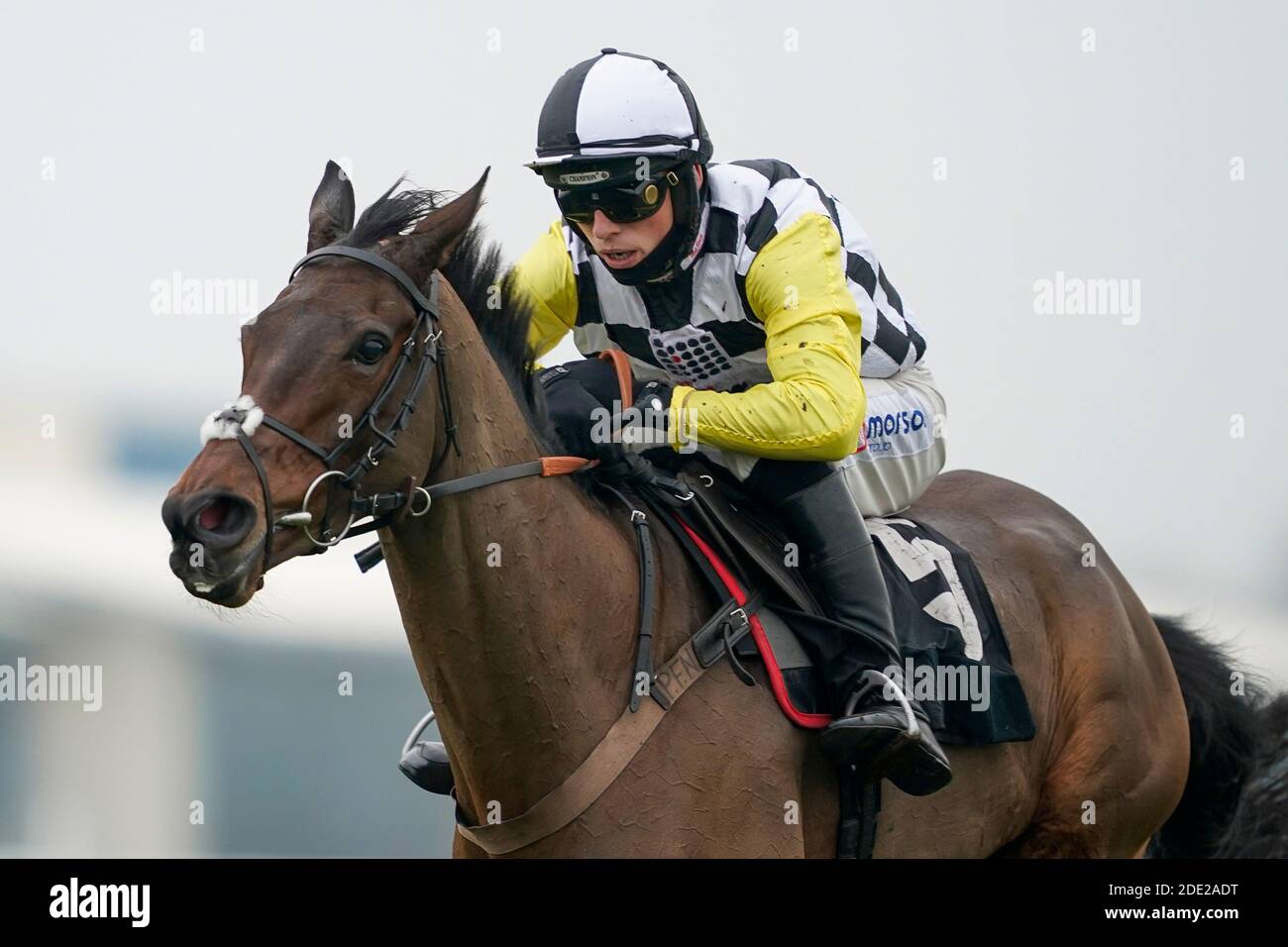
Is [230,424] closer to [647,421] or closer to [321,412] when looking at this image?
[321,412]

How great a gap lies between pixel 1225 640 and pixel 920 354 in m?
1.64

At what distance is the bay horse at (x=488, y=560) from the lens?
101 inches

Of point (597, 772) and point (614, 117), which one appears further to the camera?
point (614, 117)

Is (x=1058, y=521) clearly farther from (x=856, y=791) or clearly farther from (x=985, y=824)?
(x=856, y=791)

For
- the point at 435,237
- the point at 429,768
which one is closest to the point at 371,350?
the point at 435,237

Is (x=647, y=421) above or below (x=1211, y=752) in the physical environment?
above

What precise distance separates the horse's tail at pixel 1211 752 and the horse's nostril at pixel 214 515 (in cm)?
326

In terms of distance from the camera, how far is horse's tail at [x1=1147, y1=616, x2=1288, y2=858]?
4.66 meters

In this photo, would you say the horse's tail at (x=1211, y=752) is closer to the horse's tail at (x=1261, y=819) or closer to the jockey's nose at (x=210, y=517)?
the horse's tail at (x=1261, y=819)

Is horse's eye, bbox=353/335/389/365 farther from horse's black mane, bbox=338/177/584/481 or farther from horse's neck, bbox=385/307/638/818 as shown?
horse's black mane, bbox=338/177/584/481

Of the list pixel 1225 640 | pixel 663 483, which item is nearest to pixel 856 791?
pixel 663 483

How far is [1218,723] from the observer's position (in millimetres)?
4684

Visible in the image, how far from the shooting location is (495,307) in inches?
122

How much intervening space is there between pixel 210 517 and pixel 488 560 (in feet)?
1.92
